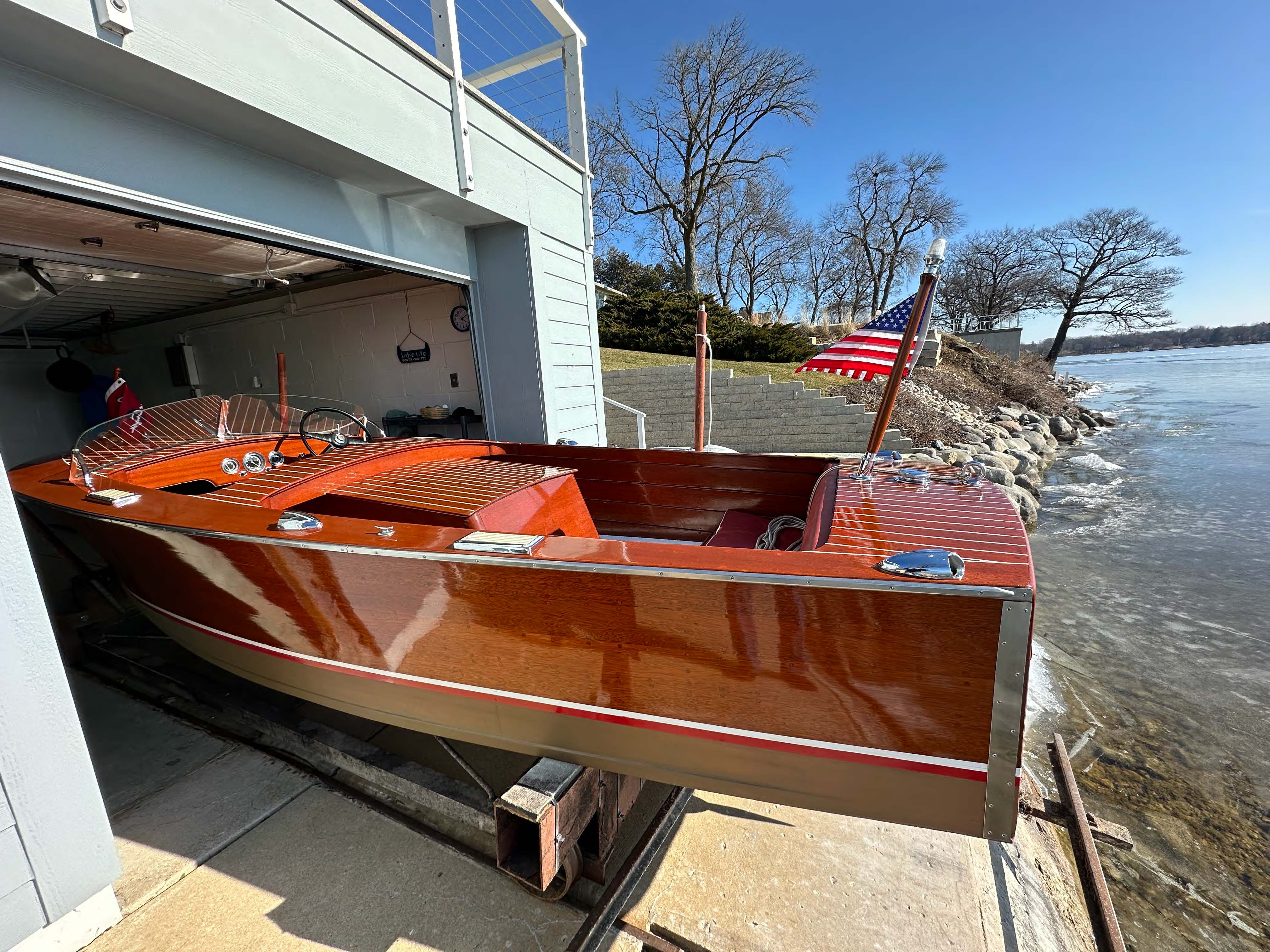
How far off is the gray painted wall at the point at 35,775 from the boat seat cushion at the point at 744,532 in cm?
226

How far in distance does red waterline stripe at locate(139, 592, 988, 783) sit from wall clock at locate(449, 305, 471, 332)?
3.91m

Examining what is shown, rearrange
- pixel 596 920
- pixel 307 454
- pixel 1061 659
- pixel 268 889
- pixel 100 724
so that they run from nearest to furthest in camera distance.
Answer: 1. pixel 596 920
2. pixel 268 889
3. pixel 100 724
4. pixel 307 454
5. pixel 1061 659

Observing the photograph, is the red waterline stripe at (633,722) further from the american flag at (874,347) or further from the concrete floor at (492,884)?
the american flag at (874,347)

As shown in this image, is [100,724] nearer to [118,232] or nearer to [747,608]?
[747,608]

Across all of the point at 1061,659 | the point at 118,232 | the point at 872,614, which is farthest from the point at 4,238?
the point at 1061,659

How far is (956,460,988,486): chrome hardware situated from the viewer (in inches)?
79.5

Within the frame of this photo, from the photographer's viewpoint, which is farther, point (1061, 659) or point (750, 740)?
point (1061, 659)

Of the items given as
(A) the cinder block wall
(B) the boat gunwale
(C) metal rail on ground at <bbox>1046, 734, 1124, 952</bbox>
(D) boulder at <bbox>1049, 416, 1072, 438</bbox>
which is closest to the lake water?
(C) metal rail on ground at <bbox>1046, 734, 1124, 952</bbox>

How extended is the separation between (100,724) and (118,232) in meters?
3.56

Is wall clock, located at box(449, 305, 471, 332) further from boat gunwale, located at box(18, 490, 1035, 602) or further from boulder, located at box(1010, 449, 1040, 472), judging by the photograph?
boulder, located at box(1010, 449, 1040, 472)

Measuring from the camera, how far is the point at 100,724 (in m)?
2.62

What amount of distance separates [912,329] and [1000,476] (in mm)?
8257

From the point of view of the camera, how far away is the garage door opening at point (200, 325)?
4.33 m

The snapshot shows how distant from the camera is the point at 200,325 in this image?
784 cm
